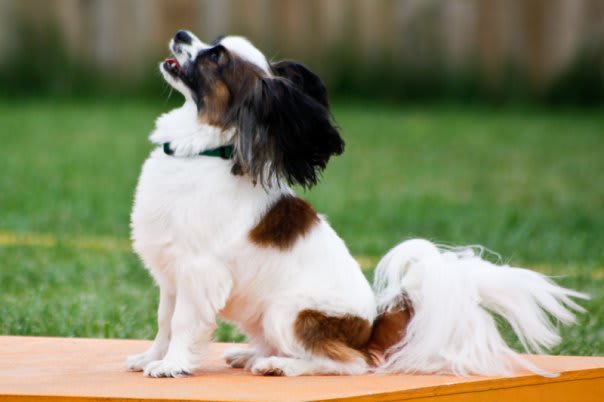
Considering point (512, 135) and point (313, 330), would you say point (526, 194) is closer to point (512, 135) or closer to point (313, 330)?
point (512, 135)

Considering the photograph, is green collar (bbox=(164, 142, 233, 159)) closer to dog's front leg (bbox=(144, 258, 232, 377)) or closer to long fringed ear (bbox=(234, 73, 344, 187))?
long fringed ear (bbox=(234, 73, 344, 187))

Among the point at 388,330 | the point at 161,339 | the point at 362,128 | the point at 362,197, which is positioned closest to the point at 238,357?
the point at 161,339

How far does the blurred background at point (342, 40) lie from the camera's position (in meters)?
14.2

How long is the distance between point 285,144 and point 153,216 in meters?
0.50

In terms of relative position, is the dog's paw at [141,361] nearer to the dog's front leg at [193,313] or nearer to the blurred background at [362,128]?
the dog's front leg at [193,313]

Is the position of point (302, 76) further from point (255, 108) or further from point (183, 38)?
point (183, 38)

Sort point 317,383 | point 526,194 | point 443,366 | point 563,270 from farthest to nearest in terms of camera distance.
Answer: point 526,194 < point 563,270 < point 443,366 < point 317,383

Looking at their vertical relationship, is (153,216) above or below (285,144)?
below

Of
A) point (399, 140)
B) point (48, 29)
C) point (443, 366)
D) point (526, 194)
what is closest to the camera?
point (443, 366)

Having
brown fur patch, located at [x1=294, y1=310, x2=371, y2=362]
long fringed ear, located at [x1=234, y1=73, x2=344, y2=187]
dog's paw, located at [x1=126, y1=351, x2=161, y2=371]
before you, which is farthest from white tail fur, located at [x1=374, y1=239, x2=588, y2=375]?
dog's paw, located at [x1=126, y1=351, x2=161, y2=371]

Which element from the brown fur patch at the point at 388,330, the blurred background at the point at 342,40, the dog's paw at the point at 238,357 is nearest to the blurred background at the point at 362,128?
the blurred background at the point at 342,40

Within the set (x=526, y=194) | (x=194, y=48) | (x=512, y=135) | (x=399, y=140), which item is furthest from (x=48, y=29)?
(x=194, y=48)

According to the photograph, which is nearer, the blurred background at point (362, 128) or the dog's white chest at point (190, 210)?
the dog's white chest at point (190, 210)

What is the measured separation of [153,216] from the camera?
12.9 ft
